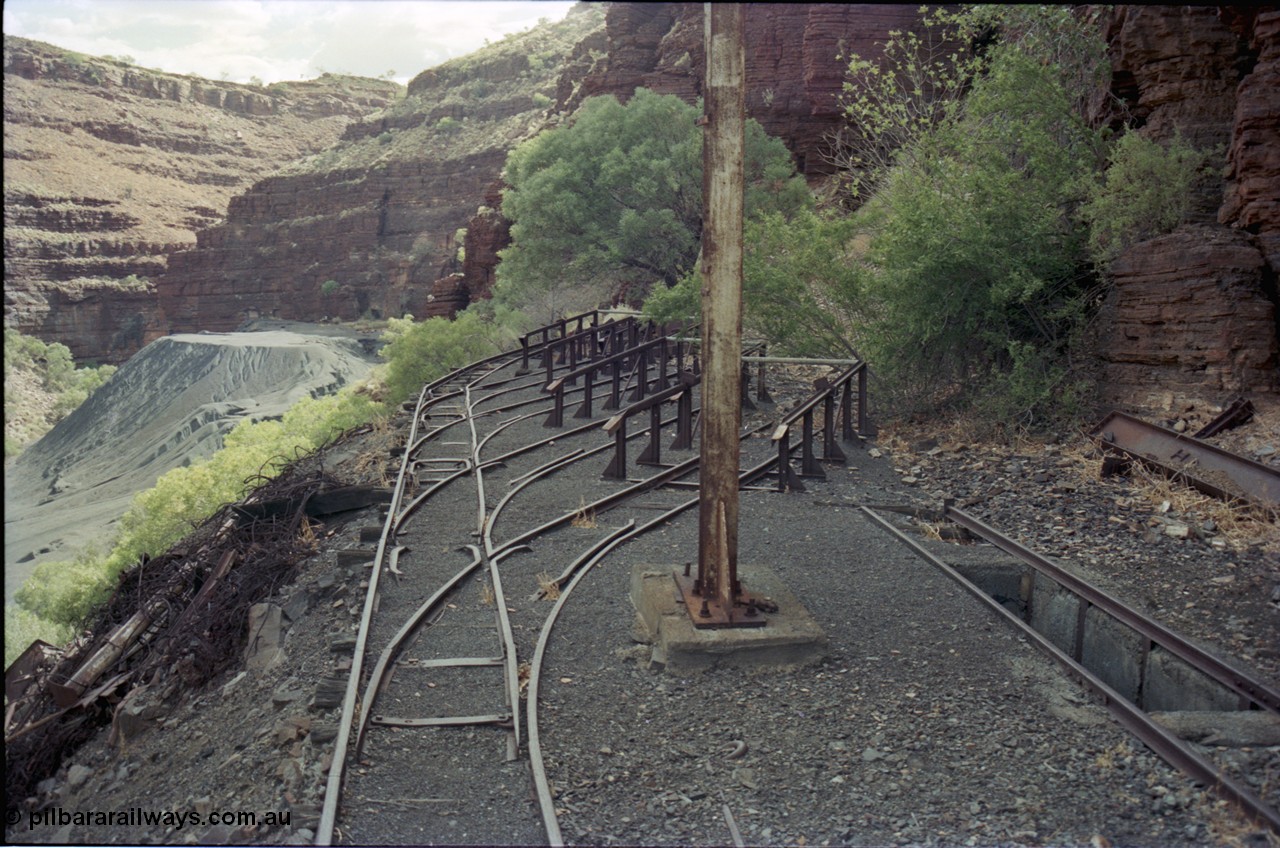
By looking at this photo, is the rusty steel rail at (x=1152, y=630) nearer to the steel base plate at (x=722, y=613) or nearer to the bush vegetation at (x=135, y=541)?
the steel base plate at (x=722, y=613)

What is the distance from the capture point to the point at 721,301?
6.30 meters

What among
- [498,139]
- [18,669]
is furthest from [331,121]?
[18,669]

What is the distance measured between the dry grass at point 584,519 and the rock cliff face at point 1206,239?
6.96 meters

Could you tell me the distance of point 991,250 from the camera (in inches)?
489

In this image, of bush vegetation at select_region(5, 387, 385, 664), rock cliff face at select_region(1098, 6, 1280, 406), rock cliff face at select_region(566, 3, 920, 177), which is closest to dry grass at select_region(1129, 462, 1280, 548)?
rock cliff face at select_region(1098, 6, 1280, 406)

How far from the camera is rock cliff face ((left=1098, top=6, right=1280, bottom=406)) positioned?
10.8 m

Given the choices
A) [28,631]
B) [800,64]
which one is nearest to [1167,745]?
[28,631]

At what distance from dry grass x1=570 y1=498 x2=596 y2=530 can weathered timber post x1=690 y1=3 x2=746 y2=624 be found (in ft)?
10.4

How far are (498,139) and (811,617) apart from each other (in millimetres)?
82204

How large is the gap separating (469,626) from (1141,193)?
10.1m

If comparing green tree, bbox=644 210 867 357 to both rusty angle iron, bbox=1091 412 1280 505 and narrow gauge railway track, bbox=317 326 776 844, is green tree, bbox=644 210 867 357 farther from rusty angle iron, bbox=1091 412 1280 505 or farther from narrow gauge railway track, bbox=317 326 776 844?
rusty angle iron, bbox=1091 412 1280 505

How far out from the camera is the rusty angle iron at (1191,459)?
28.8 feet

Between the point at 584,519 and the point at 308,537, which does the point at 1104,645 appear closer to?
the point at 584,519

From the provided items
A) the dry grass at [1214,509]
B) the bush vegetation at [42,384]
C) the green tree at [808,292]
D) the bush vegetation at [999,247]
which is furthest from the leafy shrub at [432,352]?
the bush vegetation at [42,384]
